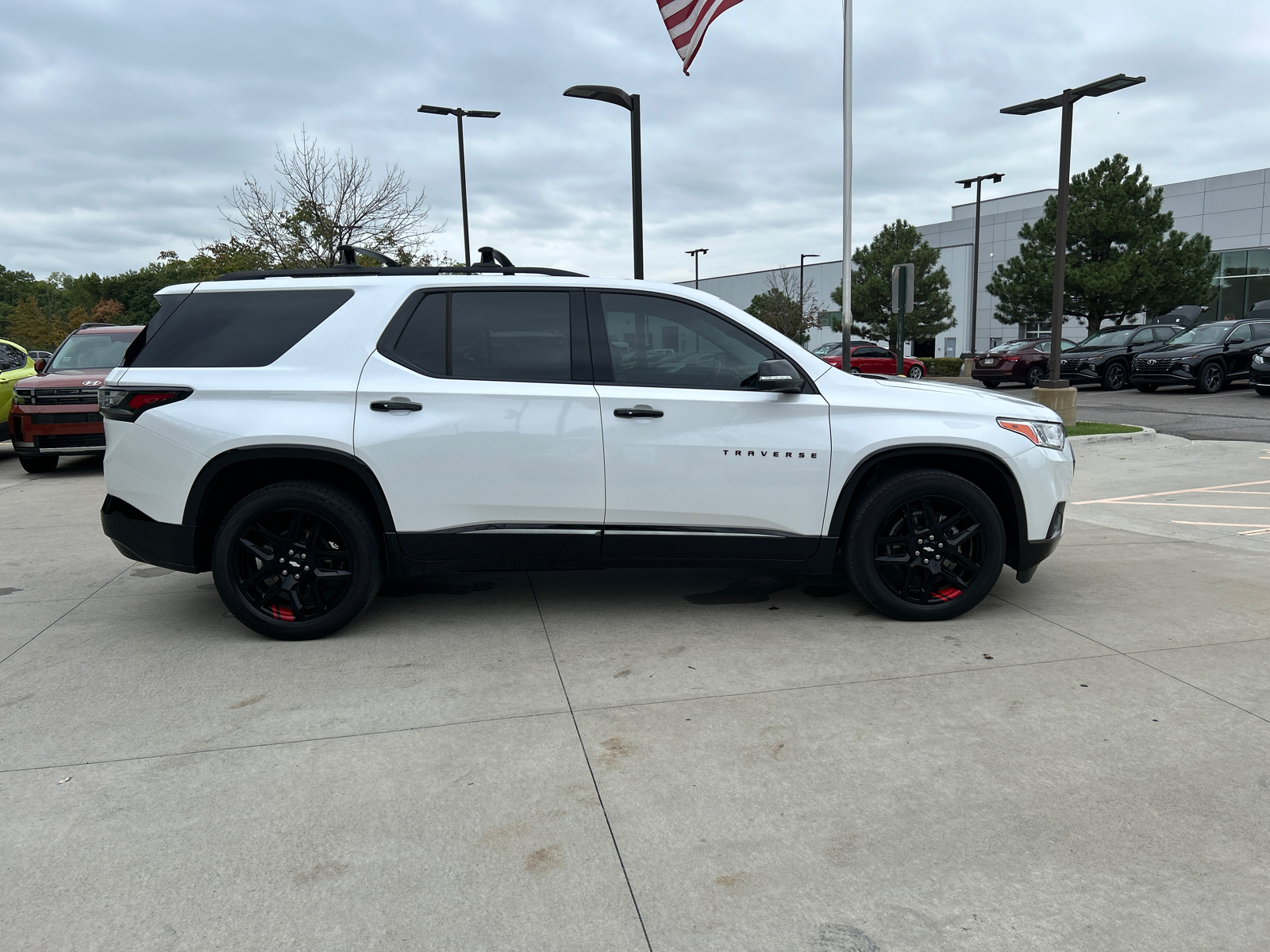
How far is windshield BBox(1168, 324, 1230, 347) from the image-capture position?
22359 millimetres

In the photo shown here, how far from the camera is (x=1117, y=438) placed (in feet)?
43.8

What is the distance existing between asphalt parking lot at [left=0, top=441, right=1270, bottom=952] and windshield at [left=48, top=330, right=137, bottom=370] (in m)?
8.20

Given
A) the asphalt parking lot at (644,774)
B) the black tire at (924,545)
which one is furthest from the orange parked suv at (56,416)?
the black tire at (924,545)

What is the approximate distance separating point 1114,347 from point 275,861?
87.2 feet

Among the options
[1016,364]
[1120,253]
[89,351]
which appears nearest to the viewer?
[89,351]

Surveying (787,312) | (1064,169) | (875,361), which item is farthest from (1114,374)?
(787,312)

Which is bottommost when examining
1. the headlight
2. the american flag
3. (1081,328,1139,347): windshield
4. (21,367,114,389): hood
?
the headlight

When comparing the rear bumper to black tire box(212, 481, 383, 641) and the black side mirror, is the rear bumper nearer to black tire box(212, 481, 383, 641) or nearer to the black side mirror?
black tire box(212, 481, 383, 641)

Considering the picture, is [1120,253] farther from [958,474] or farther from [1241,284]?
[958,474]

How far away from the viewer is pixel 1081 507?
8352 mm

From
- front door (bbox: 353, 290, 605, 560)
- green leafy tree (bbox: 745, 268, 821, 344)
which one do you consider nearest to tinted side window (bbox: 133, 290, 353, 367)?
front door (bbox: 353, 290, 605, 560)

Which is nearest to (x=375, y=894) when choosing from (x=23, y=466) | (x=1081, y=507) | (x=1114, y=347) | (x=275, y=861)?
(x=275, y=861)

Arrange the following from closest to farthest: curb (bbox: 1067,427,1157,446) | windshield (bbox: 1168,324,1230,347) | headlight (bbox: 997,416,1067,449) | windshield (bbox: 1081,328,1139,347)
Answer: headlight (bbox: 997,416,1067,449)
curb (bbox: 1067,427,1157,446)
windshield (bbox: 1168,324,1230,347)
windshield (bbox: 1081,328,1139,347)

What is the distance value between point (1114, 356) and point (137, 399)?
25.4 metres
